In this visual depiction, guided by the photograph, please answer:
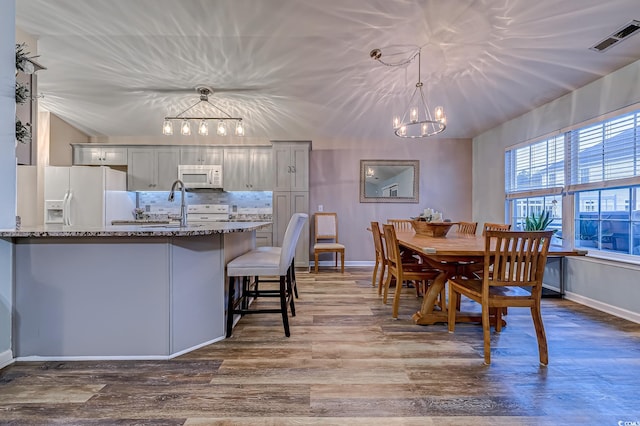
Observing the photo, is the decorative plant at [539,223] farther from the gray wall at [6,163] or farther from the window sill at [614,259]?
the gray wall at [6,163]

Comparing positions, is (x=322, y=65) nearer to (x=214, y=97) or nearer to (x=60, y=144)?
(x=214, y=97)

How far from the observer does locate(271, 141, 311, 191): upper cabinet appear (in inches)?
185

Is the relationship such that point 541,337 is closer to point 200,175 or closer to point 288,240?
point 288,240

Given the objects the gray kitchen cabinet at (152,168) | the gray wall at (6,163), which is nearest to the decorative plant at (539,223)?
the gray wall at (6,163)

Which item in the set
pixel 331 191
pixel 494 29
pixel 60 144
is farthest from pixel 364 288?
pixel 60 144

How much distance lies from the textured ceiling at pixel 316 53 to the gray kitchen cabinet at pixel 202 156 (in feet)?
2.39

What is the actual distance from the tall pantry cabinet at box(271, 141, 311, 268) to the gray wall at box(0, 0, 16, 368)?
3.10 meters

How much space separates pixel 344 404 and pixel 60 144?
576 cm

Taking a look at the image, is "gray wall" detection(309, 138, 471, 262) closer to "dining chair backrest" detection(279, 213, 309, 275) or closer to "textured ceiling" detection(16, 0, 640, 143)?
"textured ceiling" detection(16, 0, 640, 143)

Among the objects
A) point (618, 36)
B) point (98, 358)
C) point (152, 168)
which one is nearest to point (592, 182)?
point (618, 36)

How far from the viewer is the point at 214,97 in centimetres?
378

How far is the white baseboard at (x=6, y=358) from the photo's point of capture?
5.82ft

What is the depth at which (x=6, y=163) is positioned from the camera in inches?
71.3

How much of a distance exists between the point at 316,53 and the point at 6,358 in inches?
136
